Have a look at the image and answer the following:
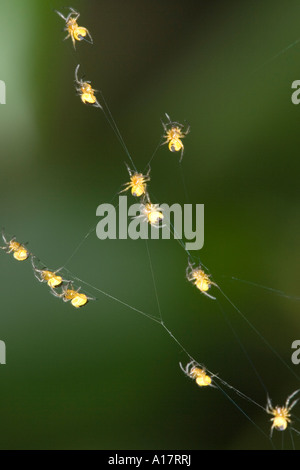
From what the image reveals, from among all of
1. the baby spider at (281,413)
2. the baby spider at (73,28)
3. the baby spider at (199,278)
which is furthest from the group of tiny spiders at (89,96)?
the baby spider at (281,413)

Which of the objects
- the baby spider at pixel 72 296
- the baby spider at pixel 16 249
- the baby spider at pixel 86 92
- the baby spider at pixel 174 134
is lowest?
the baby spider at pixel 72 296

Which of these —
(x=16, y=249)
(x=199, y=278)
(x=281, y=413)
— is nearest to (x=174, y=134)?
(x=199, y=278)

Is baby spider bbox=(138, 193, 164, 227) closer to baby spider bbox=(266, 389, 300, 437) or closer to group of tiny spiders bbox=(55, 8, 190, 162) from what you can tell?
group of tiny spiders bbox=(55, 8, 190, 162)

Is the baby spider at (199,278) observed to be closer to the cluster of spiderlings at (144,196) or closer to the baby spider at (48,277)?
the cluster of spiderlings at (144,196)

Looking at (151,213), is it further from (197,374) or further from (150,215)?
(197,374)

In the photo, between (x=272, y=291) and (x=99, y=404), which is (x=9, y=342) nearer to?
(x=99, y=404)

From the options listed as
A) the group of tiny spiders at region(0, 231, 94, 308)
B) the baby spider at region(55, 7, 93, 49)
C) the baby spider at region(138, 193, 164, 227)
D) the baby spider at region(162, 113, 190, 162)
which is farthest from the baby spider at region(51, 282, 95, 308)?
the baby spider at region(55, 7, 93, 49)
